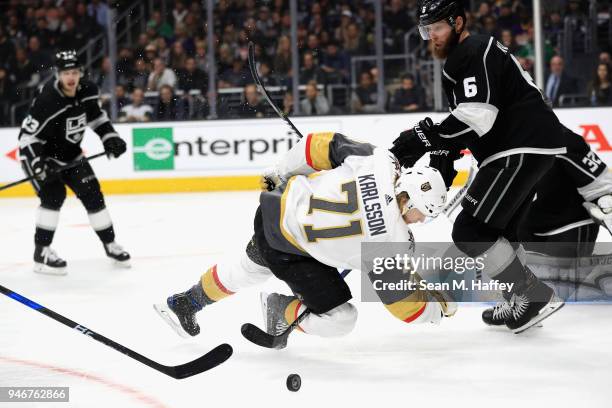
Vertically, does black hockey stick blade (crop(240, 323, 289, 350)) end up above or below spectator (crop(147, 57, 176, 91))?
below

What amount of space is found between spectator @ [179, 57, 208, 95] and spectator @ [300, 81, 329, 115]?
0.89m

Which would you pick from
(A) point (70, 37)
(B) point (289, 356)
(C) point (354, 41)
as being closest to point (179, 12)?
(A) point (70, 37)

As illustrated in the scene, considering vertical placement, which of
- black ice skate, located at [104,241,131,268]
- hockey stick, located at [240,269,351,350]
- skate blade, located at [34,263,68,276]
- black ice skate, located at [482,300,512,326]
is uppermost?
hockey stick, located at [240,269,351,350]

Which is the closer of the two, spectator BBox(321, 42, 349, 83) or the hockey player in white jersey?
the hockey player in white jersey

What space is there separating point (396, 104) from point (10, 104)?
3396mm

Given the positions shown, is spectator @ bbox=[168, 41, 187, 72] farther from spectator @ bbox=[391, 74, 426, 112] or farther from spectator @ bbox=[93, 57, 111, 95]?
spectator @ bbox=[391, 74, 426, 112]

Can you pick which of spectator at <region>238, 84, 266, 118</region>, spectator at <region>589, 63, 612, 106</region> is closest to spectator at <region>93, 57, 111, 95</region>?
spectator at <region>238, 84, 266, 118</region>

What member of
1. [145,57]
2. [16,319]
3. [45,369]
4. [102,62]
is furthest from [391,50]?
[45,369]

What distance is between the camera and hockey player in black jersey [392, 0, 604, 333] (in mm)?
2965

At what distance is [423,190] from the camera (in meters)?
2.65

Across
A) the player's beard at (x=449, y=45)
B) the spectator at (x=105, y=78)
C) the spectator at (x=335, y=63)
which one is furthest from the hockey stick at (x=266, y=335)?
the spectator at (x=105, y=78)

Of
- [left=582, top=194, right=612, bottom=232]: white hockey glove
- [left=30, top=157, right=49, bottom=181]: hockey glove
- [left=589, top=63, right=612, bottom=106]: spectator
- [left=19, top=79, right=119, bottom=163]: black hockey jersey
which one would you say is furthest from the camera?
[left=589, top=63, right=612, bottom=106]: spectator

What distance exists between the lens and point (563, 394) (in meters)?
2.57

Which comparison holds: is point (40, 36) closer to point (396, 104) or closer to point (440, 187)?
point (396, 104)
